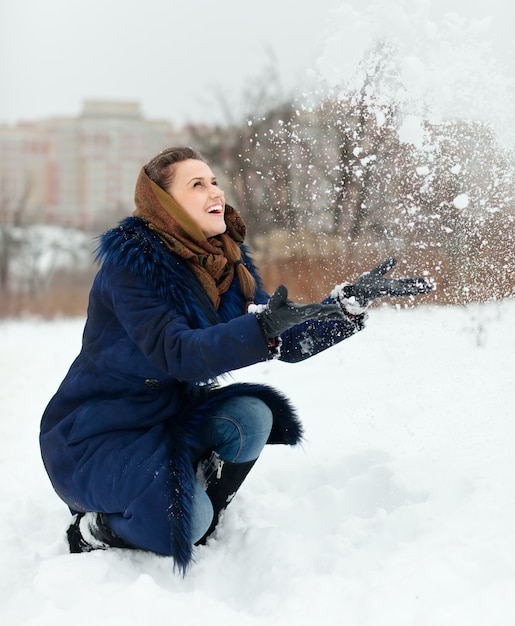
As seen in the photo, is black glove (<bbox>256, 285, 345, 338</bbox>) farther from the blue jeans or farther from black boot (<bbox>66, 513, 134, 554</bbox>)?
black boot (<bbox>66, 513, 134, 554</bbox>)

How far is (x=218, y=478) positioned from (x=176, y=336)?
493 millimetres

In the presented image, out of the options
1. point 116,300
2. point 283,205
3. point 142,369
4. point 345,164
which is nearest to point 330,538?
point 142,369

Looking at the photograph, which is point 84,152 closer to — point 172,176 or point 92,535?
point 172,176

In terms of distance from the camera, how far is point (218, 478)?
1.82 m

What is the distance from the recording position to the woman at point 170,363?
60.5 inches

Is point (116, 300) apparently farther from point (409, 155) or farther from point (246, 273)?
point (409, 155)

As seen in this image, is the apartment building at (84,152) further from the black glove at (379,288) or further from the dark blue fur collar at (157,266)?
the black glove at (379,288)

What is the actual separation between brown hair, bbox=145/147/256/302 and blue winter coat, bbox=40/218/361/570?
0.03 metres

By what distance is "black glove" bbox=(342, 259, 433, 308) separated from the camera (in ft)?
5.20

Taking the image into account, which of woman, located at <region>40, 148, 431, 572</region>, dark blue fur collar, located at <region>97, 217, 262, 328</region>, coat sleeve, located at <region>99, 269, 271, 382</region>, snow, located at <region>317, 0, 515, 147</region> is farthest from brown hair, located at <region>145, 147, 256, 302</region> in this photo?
snow, located at <region>317, 0, 515, 147</region>

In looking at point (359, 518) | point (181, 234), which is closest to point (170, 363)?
point (181, 234)

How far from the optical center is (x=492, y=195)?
101 inches

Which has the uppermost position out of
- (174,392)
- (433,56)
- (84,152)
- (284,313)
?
(433,56)

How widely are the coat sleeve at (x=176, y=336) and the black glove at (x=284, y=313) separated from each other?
2 centimetres
